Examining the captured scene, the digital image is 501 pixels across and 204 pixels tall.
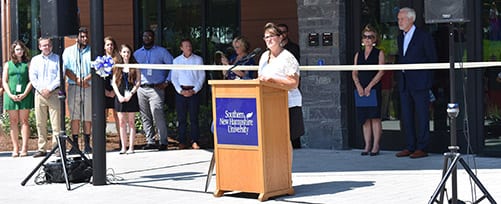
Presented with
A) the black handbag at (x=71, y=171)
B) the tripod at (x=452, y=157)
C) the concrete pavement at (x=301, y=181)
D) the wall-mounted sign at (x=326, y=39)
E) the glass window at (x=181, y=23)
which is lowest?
the concrete pavement at (x=301, y=181)

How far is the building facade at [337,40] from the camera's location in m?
13.1

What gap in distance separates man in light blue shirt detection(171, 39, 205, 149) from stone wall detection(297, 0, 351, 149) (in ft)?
5.90

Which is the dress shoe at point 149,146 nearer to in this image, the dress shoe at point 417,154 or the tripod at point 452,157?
the dress shoe at point 417,154

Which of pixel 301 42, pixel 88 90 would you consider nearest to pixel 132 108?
pixel 88 90

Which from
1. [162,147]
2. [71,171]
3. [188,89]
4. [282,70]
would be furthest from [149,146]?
[282,70]

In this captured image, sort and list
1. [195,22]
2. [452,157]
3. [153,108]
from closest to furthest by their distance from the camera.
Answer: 1. [452,157]
2. [153,108]
3. [195,22]

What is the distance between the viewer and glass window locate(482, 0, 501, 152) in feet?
42.5

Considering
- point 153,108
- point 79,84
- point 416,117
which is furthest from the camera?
point 153,108

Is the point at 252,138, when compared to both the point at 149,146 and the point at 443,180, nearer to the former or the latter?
the point at 443,180

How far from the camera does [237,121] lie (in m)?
10.0

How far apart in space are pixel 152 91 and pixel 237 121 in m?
5.76

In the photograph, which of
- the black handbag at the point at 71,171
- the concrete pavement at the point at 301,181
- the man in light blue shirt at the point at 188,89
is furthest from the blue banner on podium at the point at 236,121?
the man in light blue shirt at the point at 188,89

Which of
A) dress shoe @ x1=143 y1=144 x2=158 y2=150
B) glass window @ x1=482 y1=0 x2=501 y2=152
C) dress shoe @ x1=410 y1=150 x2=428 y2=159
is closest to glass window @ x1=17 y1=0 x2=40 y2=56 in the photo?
dress shoe @ x1=143 y1=144 x2=158 y2=150

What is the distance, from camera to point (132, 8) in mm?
18562
